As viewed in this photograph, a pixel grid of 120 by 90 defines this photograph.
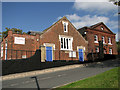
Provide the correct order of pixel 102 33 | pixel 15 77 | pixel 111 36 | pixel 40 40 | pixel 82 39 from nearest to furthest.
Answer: pixel 15 77 < pixel 40 40 < pixel 82 39 < pixel 102 33 < pixel 111 36

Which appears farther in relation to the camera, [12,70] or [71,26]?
[71,26]

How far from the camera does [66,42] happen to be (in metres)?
23.0

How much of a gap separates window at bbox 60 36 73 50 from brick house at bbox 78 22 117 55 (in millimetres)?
5051

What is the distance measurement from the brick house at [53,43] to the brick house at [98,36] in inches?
73.6

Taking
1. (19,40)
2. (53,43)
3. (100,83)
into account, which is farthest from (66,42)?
(100,83)

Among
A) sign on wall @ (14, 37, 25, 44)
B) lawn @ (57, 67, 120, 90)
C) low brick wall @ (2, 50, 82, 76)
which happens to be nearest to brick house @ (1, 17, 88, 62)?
sign on wall @ (14, 37, 25, 44)

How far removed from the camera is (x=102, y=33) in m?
29.9

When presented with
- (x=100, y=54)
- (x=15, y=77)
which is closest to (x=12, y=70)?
(x=15, y=77)

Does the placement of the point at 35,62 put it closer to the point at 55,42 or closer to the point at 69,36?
the point at 55,42

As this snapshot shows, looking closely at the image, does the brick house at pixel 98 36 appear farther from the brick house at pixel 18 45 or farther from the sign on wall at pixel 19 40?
the sign on wall at pixel 19 40

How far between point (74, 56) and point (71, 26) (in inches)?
245

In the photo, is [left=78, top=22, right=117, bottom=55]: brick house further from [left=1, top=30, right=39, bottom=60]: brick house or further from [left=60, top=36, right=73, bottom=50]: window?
[left=1, top=30, right=39, bottom=60]: brick house

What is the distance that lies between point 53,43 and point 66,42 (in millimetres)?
3114

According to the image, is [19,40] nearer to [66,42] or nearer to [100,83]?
[66,42]
